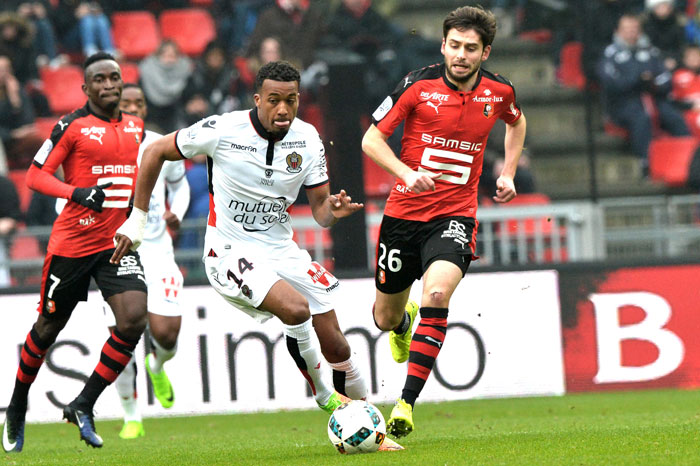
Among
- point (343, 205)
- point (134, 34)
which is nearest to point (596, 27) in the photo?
point (134, 34)

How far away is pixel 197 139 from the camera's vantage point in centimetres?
650

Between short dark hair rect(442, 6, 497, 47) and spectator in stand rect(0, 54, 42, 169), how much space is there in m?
7.87

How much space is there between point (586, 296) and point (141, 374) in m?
4.36

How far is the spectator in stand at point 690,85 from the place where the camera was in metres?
14.8

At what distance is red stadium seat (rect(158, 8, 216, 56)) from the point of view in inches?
618

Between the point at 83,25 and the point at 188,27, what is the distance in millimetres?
1569

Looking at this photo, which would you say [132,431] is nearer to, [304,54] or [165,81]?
[304,54]

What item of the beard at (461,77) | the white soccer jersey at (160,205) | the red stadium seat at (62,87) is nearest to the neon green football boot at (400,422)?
the beard at (461,77)

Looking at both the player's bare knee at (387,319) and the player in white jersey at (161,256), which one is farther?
the player in white jersey at (161,256)

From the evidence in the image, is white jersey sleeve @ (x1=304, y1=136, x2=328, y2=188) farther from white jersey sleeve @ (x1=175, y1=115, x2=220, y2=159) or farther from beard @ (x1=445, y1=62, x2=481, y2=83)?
beard @ (x1=445, y1=62, x2=481, y2=83)

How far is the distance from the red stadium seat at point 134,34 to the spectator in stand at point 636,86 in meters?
6.23

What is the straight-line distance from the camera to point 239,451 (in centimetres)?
687


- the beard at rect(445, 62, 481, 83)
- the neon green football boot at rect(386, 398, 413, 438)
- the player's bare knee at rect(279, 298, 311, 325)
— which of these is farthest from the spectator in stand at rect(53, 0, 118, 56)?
the neon green football boot at rect(386, 398, 413, 438)

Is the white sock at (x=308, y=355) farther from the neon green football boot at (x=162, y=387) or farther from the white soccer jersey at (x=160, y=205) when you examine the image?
the neon green football boot at (x=162, y=387)
